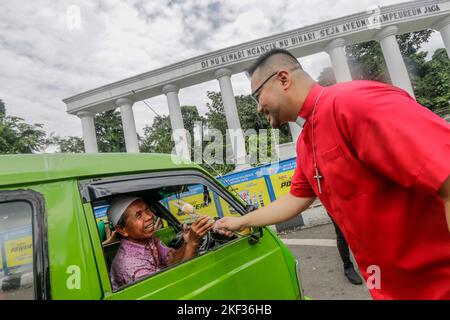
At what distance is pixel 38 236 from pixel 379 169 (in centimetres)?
131

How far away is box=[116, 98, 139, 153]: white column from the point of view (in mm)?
11133

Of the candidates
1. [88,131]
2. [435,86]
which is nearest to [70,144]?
[88,131]

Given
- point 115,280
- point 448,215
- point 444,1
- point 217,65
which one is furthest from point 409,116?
point 444,1

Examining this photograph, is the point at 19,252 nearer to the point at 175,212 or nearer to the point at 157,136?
the point at 175,212

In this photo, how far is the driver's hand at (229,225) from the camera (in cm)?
178

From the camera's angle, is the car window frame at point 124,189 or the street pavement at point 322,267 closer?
the car window frame at point 124,189

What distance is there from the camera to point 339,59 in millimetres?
10258

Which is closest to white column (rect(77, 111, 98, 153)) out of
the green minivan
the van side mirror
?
the green minivan

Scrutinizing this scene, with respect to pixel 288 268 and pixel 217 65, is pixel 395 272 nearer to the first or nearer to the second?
pixel 288 268

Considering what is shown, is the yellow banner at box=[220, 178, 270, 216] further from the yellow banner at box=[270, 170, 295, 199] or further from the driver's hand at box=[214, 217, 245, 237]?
the driver's hand at box=[214, 217, 245, 237]

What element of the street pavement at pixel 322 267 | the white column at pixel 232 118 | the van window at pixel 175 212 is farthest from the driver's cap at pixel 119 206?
the white column at pixel 232 118

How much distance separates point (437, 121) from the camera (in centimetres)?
88

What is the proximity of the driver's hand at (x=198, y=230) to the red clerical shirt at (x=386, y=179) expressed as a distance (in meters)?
0.73

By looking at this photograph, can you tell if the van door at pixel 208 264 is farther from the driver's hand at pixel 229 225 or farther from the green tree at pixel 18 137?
the green tree at pixel 18 137
